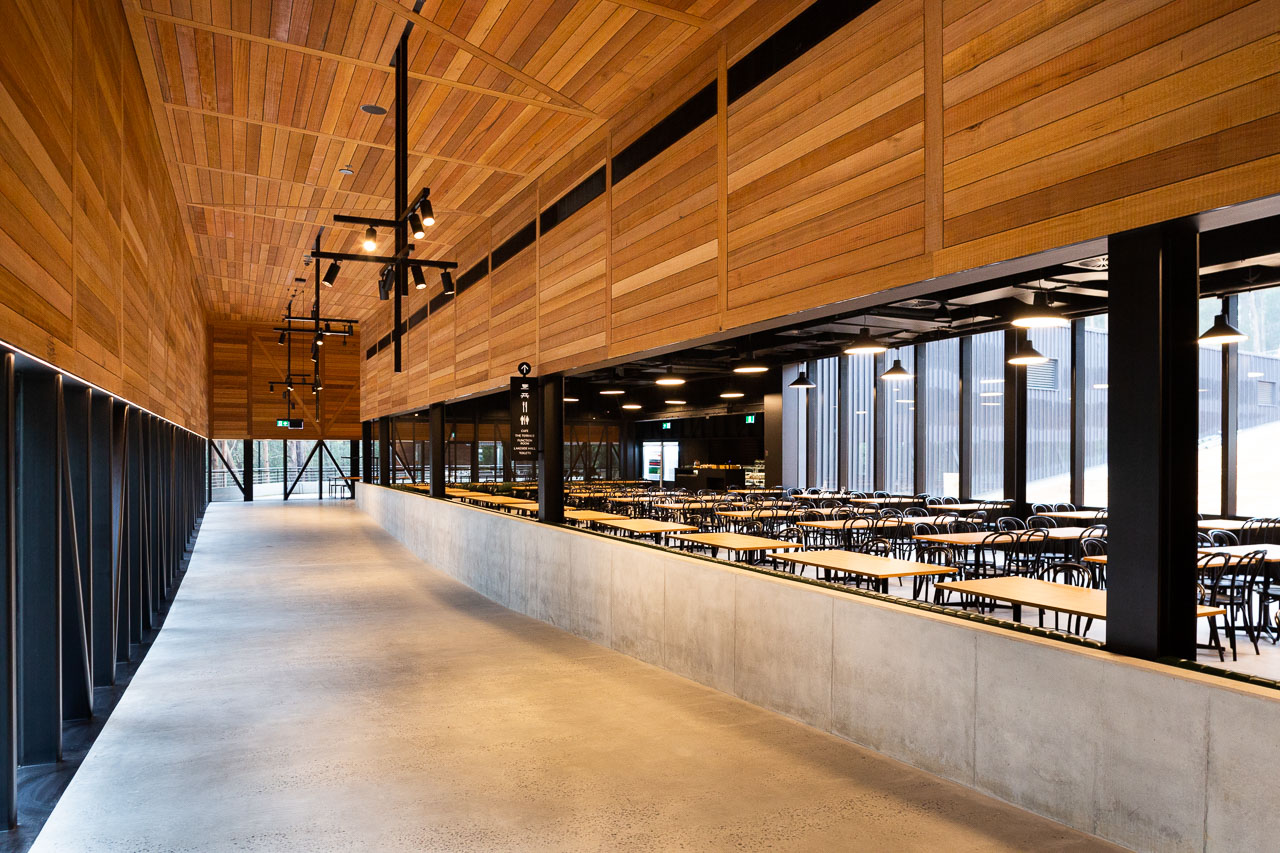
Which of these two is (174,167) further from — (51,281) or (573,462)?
(573,462)

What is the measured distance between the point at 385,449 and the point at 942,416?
1333 centimetres

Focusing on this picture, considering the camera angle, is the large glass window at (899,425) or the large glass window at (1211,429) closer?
the large glass window at (1211,429)

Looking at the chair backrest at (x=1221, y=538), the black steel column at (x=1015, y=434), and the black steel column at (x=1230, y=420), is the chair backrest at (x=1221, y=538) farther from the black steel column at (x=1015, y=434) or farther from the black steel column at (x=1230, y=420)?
the black steel column at (x=1015, y=434)

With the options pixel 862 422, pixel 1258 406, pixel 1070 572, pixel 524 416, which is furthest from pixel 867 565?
pixel 862 422

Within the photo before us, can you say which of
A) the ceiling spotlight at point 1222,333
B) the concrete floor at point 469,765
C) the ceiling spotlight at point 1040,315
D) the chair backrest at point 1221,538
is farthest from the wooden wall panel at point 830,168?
the chair backrest at point 1221,538

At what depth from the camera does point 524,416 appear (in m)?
8.58

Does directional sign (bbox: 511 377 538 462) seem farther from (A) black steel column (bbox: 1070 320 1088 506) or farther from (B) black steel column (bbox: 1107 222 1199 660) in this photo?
(A) black steel column (bbox: 1070 320 1088 506)

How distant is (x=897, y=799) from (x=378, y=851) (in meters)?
2.31

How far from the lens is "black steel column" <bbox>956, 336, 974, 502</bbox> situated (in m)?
12.5

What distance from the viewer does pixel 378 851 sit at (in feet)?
10.4

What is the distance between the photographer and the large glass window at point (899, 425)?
45.6 feet

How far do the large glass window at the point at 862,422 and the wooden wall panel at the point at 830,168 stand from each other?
1020cm

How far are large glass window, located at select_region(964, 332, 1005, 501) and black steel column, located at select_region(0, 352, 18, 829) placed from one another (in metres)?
11.8

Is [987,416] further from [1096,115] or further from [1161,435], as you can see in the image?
[1096,115]
